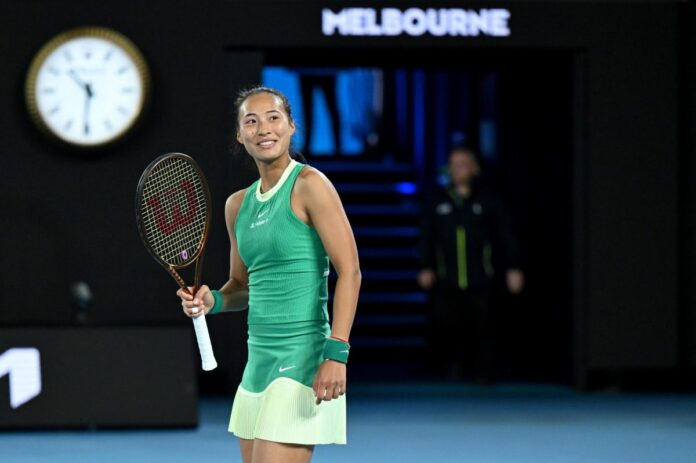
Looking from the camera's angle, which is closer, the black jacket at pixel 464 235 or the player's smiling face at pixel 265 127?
the player's smiling face at pixel 265 127

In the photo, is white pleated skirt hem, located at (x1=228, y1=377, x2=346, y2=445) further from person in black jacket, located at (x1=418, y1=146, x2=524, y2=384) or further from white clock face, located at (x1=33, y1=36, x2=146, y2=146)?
person in black jacket, located at (x1=418, y1=146, x2=524, y2=384)

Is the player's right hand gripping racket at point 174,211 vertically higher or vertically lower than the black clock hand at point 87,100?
lower

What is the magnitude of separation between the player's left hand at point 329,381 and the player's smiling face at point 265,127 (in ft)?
1.99

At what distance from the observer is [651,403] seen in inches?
347

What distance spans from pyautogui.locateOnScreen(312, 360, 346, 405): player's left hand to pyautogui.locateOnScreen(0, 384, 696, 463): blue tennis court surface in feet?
9.94

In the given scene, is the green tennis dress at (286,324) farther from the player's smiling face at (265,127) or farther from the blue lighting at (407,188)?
the blue lighting at (407,188)

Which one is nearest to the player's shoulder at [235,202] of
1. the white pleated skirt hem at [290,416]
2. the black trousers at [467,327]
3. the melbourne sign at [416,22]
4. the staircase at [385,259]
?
the white pleated skirt hem at [290,416]

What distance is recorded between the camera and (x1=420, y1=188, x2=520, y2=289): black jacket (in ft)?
32.2

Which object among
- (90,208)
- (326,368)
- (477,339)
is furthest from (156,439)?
(326,368)

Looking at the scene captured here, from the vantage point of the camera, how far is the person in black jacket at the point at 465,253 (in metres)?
9.75

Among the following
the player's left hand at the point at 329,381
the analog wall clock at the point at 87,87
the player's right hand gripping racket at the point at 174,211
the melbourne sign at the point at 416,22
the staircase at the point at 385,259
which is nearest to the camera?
the player's left hand at the point at 329,381

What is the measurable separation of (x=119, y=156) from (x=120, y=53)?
0.67 metres

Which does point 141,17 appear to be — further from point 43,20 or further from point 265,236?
point 265,236

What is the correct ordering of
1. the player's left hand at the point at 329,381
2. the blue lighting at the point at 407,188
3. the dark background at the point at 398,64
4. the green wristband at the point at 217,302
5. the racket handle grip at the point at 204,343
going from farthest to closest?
1. the blue lighting at the point at 407,188
2. the dark background at the point at 398,64
3. the green wristband at the point at 217,302
4. the racket handle grip at the point at 204,343
5. the player's left hand at the point at 329,381
